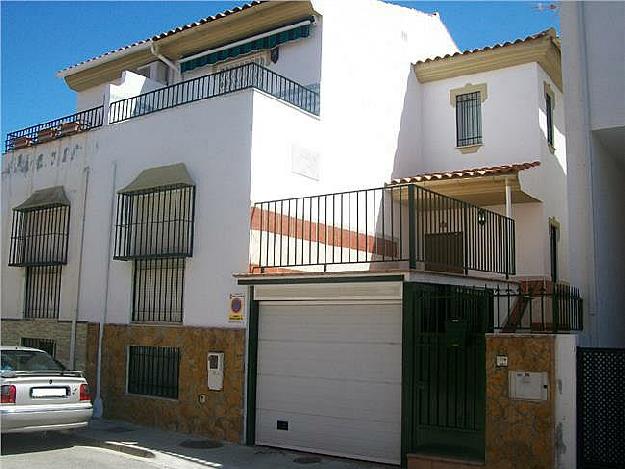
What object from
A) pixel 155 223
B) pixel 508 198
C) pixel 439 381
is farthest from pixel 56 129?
pixel 439 381

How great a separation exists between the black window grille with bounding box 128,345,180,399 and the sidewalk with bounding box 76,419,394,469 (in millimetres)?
816

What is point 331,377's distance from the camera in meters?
10.2

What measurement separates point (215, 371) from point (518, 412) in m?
5.25

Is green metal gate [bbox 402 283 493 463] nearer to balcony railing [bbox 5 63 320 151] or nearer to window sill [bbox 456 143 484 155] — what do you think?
balcony railing [bbox 5 63 320 151]

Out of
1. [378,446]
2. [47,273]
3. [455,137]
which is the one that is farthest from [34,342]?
[455,137]

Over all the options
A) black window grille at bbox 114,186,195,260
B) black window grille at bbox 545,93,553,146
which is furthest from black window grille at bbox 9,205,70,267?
black window grille at bbox 545,93,553,146

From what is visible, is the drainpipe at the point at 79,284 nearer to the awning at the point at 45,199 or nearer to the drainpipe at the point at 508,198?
the awning at the point at 45,199

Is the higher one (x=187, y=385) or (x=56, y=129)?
(x=56, y=129)

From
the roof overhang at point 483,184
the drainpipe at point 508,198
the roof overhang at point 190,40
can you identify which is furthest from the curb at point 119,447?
the roof overhang at point 190,40

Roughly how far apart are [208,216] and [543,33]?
8.82 meters

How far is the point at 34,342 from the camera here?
15.1m

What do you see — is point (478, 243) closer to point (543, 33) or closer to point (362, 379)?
point (362, 379)

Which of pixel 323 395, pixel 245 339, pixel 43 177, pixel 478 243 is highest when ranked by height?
pixel 43 177

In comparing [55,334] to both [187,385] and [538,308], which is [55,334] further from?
[538,308]
